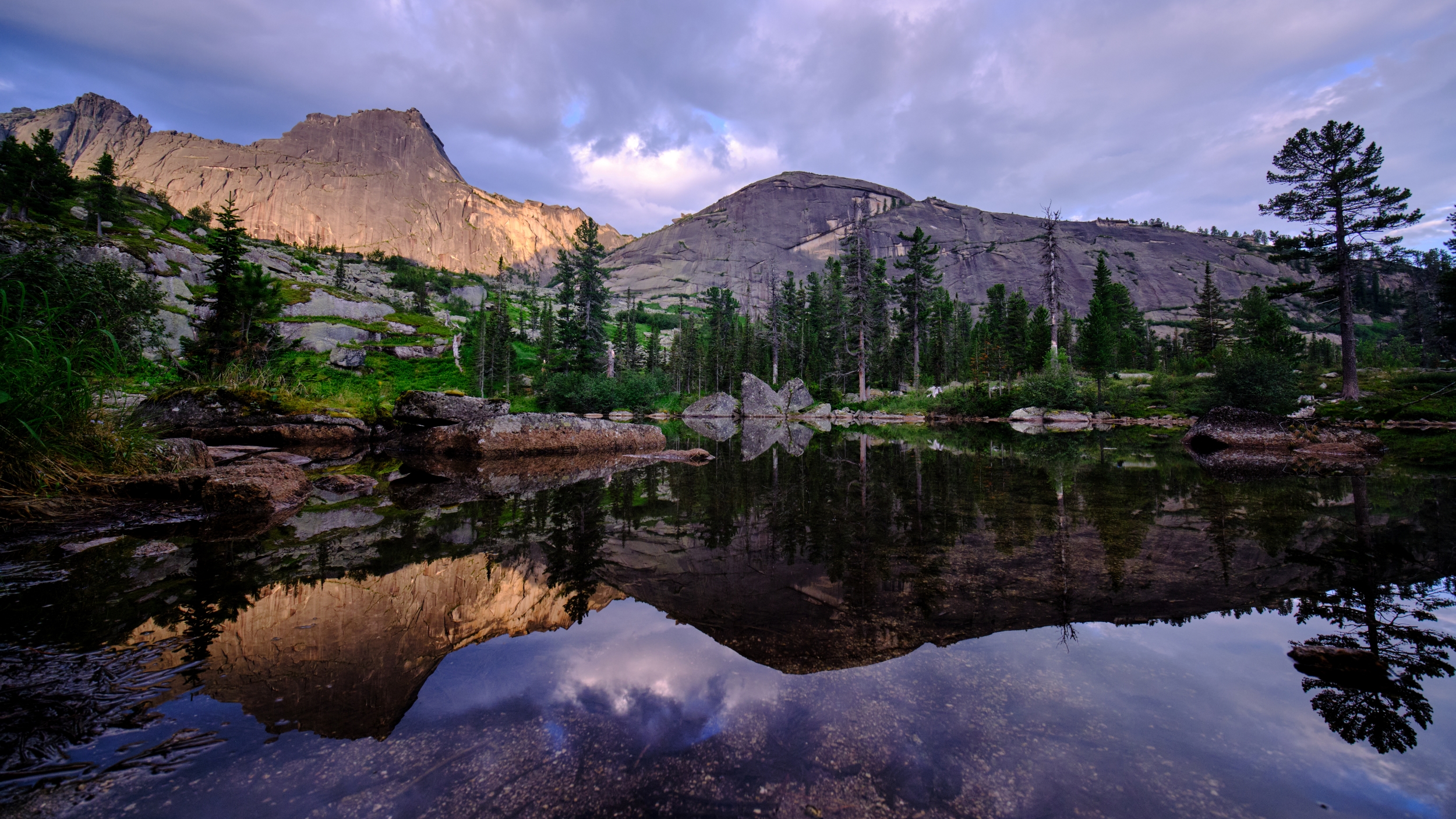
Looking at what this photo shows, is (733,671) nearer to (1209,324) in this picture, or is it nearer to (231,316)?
(231,316)

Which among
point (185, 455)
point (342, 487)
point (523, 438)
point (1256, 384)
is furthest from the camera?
point (1256, 384)

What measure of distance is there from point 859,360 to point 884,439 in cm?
2540

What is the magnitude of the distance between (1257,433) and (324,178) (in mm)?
216578

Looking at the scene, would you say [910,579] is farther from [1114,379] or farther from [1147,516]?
[1114,379]

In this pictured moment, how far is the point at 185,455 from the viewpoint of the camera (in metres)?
7.29

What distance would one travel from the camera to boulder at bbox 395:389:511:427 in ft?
50.9

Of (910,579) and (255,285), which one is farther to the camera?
(255,285)

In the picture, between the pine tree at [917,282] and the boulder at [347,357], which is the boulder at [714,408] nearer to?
the pine tree at [917,282]

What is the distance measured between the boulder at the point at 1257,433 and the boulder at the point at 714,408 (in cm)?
3275

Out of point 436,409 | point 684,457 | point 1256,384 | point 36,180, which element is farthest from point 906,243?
point 36,180

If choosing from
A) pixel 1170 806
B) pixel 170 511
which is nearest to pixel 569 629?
pixel 1170 806

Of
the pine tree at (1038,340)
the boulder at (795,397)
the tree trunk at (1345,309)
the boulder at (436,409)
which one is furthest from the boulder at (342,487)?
the pine tree at (1038,340)

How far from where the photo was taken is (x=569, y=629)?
3521mm

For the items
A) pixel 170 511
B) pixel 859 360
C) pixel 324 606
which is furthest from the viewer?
pixel 859 360
